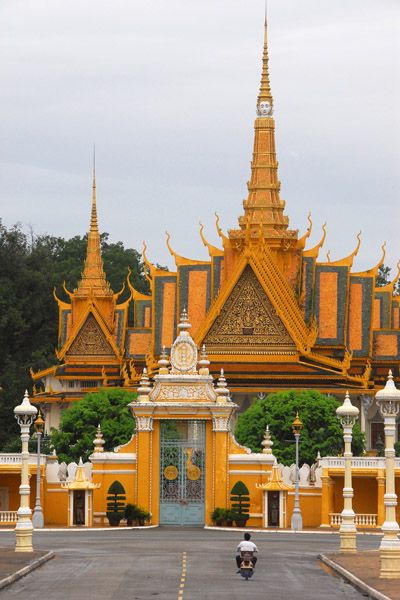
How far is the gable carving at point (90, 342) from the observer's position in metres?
90.6

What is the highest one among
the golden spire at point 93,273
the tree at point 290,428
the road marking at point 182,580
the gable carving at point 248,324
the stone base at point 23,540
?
the golden spire at point 93,273

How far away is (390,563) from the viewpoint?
34406 millimetres

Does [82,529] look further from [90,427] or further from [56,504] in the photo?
[90,427]

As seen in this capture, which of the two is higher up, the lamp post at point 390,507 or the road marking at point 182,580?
the lamp post at point 390,507

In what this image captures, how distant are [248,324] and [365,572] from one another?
156 feet

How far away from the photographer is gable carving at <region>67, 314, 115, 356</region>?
90.6 meters

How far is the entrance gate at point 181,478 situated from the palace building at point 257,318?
23246mm

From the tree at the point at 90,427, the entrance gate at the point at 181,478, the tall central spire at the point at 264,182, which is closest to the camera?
the entrance gate at the point at 181,478

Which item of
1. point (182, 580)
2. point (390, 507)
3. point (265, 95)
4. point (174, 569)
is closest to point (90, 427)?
point (265, 95)

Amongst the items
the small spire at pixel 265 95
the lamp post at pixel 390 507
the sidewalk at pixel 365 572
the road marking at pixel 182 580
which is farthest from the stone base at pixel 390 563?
the small spire at pixel 265 95

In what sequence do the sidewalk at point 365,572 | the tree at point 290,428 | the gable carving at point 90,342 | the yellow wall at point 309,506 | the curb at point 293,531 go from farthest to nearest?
1. the gable carving at point 90,342
2. the tree at point 290,428
3. the yellow wall at point 309,506
4. the curb at point 293,531
5. the sidewalk at point 365,572

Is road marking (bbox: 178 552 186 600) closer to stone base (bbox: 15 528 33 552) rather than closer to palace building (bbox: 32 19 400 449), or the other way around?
stone base (bbox: 15 528 33 552)

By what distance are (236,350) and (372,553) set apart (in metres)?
40.8

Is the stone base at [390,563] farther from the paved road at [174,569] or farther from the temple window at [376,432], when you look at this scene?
the temple window at [376,432]
